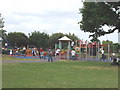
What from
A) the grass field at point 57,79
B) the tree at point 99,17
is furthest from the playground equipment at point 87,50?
the grass field at point 57,79

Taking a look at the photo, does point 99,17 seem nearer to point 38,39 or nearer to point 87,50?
point 87,50

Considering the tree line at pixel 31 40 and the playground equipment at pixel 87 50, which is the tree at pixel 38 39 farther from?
the playground equipment at pixel 87 50

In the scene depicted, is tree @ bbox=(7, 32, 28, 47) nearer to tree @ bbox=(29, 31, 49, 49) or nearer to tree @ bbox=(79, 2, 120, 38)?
tree @ bbox=(29, 31, 49, 49)

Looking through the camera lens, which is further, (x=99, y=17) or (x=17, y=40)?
(x=17, y=40)

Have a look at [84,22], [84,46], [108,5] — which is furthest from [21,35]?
[108,5]

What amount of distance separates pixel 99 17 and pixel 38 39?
67.0m

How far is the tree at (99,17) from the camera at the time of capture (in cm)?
2792

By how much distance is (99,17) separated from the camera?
29438 millimetres

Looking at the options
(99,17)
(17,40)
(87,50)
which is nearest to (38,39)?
(17,40)

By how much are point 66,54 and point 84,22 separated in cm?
988

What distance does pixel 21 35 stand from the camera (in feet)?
324

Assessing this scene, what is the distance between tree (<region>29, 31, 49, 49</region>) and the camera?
91.8 meters

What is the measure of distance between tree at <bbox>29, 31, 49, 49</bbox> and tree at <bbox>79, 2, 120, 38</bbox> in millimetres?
55118

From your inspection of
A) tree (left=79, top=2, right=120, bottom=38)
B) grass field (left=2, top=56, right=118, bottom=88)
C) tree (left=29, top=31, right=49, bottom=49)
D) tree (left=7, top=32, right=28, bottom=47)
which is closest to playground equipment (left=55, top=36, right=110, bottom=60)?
tree (left=79, top=2, right=120, bottom=38)
